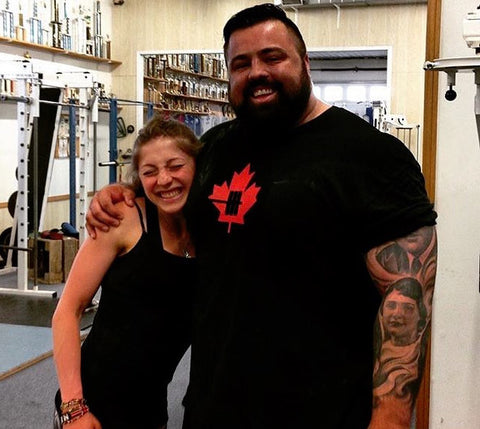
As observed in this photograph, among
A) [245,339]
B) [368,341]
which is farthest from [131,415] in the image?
[368,341]

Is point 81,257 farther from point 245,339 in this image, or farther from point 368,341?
point 368,341

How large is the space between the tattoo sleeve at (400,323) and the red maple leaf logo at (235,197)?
248mm

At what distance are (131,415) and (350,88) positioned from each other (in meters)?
16.0

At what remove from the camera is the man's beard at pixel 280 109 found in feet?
4.57

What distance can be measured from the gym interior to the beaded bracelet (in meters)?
1.18

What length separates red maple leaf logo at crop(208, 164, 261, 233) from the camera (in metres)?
1.38

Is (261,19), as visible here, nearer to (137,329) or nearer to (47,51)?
(137,329)

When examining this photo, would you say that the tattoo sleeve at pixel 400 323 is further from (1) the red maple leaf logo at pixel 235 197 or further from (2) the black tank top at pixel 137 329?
(2) the black tank top at pixel 137 329

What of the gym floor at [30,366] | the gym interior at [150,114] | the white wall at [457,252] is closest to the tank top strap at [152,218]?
the gym interior at [150,114]

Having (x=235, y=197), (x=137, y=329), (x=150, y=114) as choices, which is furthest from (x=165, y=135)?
(x=150, y=114)

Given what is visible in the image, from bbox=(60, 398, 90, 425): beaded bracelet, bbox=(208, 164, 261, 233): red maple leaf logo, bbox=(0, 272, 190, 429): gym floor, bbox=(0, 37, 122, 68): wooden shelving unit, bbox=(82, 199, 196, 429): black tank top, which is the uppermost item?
bbox=(0, 37, 122, 68): wooden shelving unit

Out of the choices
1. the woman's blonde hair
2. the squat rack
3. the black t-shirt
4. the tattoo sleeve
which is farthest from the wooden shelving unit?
the tattoo sleeve

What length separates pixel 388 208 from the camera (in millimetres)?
1282

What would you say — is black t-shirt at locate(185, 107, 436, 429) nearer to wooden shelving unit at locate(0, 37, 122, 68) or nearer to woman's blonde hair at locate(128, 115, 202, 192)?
woman's blonde hair at locate(128, 115, 202, 192)
